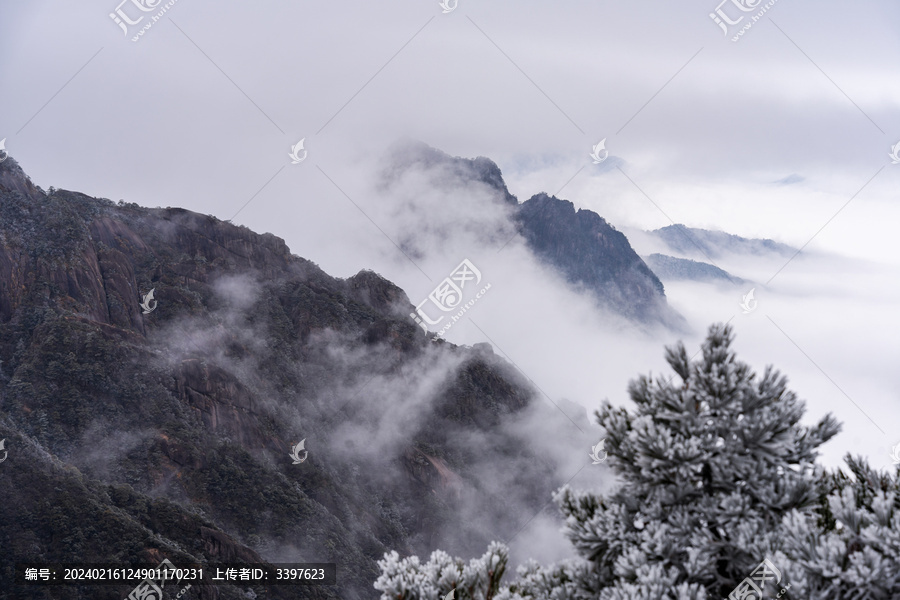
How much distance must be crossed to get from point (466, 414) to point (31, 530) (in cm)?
8602

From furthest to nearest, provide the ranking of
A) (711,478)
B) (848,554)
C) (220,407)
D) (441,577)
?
(220,407) → (441,577) → (711,478) → (848,554)

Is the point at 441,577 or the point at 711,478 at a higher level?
the point at 711,478

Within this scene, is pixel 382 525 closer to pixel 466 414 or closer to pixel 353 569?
pixel 353 569

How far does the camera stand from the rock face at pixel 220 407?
44312mm

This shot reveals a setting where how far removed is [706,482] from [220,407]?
74442 millimetres

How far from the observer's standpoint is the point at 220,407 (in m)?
72.3

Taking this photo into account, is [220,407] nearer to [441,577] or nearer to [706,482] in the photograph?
[441,577]

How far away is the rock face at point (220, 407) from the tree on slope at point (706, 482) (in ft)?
136

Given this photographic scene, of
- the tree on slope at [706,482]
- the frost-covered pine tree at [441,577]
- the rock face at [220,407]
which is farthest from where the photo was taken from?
the rock face at [220,407]

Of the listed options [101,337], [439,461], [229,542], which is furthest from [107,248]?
[439,461]

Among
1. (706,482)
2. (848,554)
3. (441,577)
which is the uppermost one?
(706,482)

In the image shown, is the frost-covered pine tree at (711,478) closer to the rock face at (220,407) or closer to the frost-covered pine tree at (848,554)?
the frost-covered pine tree at (848,554)

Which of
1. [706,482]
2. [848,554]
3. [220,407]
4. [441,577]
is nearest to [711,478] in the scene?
[706,482]

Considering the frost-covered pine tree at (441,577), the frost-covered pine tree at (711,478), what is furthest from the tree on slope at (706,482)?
the frost-covered pine tree at (441,577)
